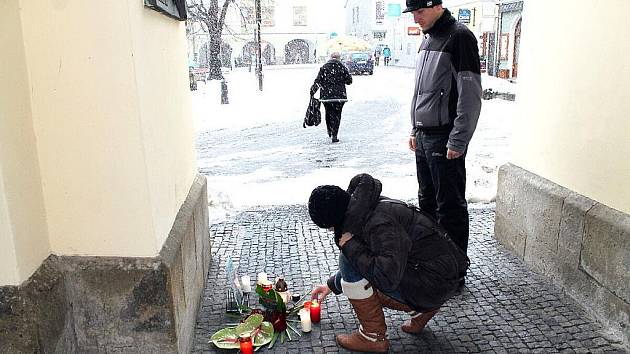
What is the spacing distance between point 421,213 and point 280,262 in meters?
1.66

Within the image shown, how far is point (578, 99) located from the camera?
343 cm

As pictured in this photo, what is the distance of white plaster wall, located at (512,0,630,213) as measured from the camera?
303 centimetres

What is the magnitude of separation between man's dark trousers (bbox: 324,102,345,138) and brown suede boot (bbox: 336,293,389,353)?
8.05 meters

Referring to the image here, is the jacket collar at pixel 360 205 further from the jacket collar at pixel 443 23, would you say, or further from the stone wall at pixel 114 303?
the jacket collar at pixel 443 23

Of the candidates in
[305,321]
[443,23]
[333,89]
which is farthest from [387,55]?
[305,321]

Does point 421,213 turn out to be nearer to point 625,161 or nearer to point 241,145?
point 625,161

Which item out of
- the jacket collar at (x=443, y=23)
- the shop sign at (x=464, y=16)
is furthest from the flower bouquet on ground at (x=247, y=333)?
the shop sign at (x=464, y=16)

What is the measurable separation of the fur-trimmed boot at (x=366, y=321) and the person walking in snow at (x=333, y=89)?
26.4ft

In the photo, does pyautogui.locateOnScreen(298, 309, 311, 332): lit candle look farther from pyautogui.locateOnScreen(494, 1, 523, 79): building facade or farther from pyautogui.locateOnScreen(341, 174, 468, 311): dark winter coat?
pyautogui.locateOnScreen(494, 1, 523, 79): building facade

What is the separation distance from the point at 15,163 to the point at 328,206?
135 centimetres

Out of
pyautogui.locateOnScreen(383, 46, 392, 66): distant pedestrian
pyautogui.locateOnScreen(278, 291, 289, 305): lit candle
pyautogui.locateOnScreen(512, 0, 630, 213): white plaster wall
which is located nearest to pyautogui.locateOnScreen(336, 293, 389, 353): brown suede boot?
pyautogui.locateOnScreen(278, 291, 289, 305): lit candle

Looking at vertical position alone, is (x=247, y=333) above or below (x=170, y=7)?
below

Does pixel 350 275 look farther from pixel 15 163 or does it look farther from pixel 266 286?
pixel 15 163

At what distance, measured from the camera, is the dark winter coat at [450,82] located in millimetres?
3363
